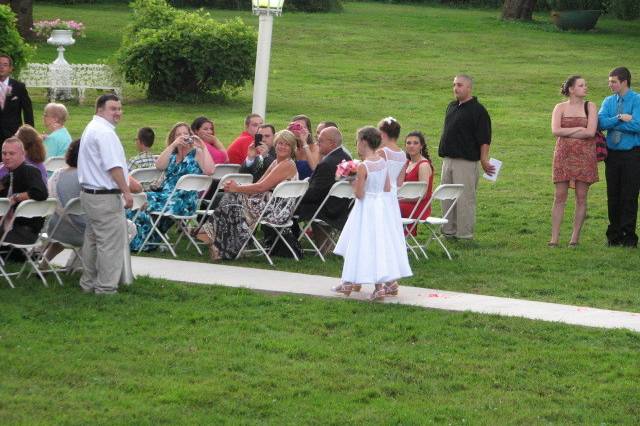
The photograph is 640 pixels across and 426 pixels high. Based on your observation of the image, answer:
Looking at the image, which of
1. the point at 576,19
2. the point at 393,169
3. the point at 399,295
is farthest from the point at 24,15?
the point at 399,295

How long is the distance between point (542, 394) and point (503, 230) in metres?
7.38

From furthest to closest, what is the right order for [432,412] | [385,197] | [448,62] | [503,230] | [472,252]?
1. [448,62]
2. [503,230]
3. [472,252]
4. [385,197]
5. [432,412]

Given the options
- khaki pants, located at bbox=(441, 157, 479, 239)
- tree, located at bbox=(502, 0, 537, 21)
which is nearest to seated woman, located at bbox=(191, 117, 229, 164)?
khaki pants, located at bbox=(441, 157, 479, 239)

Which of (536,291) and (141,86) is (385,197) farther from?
(141,86)

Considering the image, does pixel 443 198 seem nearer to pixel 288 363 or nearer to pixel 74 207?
pixel 74 207

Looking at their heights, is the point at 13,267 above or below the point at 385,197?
below

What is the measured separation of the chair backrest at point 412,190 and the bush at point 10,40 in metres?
10.7

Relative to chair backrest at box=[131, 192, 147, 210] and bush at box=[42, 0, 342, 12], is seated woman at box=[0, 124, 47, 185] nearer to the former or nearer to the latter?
chair backrest at box=[131, 192, 147, 210]

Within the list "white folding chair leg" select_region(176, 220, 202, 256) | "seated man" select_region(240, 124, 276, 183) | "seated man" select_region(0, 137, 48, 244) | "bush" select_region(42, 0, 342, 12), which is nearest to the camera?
"seated man" select_region(0, 137, 48, 244)

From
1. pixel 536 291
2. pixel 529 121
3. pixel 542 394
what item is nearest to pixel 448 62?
pixel 529 121

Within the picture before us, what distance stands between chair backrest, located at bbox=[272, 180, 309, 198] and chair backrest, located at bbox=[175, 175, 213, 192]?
83 centimetres

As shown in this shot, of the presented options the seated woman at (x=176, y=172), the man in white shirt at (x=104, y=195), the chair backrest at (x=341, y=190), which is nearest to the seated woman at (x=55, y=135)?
the seated woman at (x=176, y=172)

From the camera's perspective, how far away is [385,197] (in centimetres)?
1127

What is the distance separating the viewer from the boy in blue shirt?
14.3 m
